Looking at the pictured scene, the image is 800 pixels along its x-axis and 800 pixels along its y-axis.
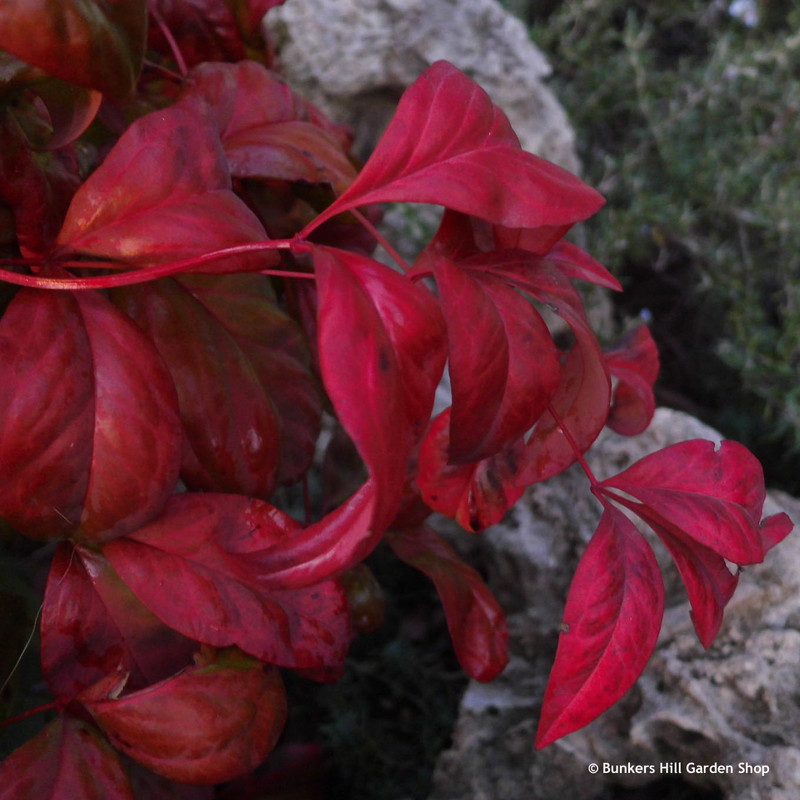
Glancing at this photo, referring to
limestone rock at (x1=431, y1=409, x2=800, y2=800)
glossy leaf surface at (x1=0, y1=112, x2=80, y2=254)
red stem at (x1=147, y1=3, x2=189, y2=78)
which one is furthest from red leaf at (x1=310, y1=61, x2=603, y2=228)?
limestone rock at (x1=431, y1=409, x2=800, y2=800)

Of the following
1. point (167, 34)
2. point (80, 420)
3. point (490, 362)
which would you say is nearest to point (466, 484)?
point (490, 362)

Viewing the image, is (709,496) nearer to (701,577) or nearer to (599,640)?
(701,577)

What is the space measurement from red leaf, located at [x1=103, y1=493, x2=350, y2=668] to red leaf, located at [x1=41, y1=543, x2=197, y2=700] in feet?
0.14

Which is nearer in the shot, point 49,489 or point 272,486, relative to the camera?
point 49,489

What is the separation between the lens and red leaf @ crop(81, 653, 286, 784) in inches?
25.3

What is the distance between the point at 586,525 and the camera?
4.17 feet

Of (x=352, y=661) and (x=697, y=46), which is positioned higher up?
(x=697, y=46)

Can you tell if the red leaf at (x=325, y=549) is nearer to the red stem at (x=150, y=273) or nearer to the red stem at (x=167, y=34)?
the red stem at (x=150, y=273)

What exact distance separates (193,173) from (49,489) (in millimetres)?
284

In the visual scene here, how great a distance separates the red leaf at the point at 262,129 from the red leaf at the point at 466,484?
0.99 feet

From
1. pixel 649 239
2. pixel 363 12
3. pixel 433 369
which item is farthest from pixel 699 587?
pixel 649 239

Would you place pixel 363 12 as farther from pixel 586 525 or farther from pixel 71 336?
pixel 71 336

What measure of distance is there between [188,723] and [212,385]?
1.01 feet

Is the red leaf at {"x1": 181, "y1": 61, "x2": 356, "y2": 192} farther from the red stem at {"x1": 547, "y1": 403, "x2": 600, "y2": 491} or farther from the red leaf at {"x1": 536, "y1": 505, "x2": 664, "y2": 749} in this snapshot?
the red leaf at {"x1": 536, "y1": 505, "x2": 664, "y2": 749}
